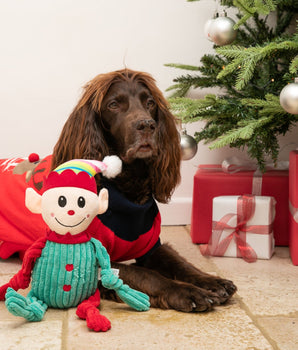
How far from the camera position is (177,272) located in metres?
1.73

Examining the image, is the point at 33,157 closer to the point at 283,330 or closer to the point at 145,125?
the point at 145,125

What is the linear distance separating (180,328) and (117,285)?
209 millimetres

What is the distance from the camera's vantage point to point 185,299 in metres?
1.48

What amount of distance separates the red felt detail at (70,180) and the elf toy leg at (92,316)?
0.33 meters

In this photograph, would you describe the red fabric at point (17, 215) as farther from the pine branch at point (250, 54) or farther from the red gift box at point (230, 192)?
the pine branch at point (250, 54)

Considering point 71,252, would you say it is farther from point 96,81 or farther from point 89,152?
point 96,81

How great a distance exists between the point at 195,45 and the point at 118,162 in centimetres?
134

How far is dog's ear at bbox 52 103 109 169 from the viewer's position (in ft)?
5.47

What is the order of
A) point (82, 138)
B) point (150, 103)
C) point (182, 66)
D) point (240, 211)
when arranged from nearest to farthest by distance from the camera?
point (82, 138), point (150, 103), point (240, 211), point (182, 66)

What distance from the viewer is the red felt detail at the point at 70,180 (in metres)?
1.39

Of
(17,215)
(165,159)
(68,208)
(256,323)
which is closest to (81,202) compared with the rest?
(68,208)

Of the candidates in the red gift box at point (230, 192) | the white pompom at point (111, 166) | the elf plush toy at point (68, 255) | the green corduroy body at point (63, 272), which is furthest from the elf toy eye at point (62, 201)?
the red gift box at point (230, 192)

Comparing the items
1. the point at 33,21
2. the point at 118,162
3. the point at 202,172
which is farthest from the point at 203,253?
the point at 33,21

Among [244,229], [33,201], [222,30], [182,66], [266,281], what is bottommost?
[266,281]
